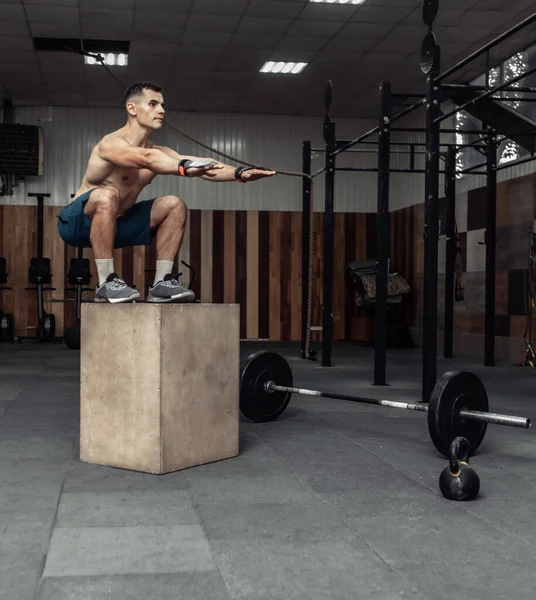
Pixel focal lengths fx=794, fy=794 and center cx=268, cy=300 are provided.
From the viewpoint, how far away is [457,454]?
2.50 metres

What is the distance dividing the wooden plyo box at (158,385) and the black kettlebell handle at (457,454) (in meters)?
0.93

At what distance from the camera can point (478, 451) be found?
3262 mm

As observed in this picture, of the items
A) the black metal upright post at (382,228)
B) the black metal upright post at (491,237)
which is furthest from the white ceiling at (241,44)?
the black metal upright post at (382,228)

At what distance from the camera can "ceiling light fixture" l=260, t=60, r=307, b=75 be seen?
8695 millimetres

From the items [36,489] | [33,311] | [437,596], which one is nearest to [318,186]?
[33,311]

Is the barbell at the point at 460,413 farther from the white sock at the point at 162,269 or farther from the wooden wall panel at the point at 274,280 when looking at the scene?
the wooden wall panel at the point at 274,280

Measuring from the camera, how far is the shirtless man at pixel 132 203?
2.98 metres

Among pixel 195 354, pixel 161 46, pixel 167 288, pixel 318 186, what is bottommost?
pixel 195 354

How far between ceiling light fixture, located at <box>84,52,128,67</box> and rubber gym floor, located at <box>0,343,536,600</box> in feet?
18.0

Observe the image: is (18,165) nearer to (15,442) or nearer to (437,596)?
(15,442)

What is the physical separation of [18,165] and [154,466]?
8.40 meters

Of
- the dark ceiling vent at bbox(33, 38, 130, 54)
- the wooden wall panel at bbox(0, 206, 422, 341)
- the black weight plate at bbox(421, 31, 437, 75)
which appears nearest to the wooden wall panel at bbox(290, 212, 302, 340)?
the wooden wall panel at bbox(0, 206, 422, 341)

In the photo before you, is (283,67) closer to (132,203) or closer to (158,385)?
(132,203)

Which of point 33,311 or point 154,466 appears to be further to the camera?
point 33,311
